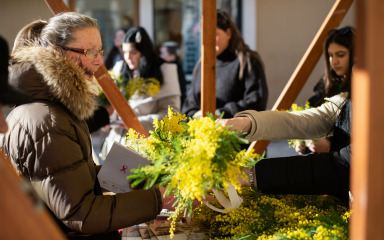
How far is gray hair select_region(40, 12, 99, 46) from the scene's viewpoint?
176cm

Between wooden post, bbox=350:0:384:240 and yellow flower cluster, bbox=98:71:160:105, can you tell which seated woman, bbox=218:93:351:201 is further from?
yellow flower cluster, bbox=98:71:160:105

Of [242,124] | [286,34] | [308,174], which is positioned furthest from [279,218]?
[286,34]

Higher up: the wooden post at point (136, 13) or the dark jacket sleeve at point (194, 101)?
the wooden post at point (136, 13)

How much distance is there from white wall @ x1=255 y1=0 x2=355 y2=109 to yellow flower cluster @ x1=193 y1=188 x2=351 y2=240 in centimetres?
630

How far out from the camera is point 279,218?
5.58 feet

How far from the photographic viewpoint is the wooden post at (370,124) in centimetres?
90

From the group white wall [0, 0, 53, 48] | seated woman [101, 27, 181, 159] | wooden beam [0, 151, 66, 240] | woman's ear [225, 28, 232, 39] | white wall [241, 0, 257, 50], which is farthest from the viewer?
white wall [241, 0, 257, 50]

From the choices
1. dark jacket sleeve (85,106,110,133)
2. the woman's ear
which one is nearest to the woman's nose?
dark jacket sleeve (85,106,110,133)

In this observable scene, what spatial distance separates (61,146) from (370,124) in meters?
1.02

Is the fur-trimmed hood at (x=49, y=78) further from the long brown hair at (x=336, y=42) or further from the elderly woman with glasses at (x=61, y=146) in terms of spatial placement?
the long brown hair at (x=336, y=42)

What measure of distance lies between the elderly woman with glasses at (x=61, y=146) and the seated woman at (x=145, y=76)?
1970mm

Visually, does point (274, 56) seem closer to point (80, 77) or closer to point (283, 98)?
point (283, 98)

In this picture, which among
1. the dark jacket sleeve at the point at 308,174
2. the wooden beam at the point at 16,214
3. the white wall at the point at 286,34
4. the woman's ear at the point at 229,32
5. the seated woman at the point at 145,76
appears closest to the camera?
the wooden beam at the point at 16,214

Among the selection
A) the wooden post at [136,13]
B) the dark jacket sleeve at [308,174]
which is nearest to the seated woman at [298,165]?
the dark jacket sleeve at [308,174]
